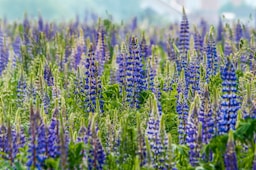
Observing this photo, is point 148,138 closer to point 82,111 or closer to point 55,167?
point 55,167

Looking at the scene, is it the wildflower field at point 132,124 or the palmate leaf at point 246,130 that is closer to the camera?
the palmate leaf at point 246,130

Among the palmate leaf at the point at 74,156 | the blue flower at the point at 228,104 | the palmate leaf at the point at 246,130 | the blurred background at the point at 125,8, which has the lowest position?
the palmate leaf at the point at 74,156

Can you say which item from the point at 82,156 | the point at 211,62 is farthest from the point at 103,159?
the point at 211,62

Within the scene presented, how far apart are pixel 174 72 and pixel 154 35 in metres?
6.90

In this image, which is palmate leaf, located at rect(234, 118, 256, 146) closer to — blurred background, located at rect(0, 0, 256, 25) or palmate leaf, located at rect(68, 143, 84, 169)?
palmate leaf, located at rect(68, 143, 84, 169)

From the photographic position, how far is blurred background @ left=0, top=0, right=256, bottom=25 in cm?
1653

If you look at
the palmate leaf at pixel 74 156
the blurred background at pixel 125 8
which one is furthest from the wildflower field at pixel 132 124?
the blurred background at pixel 125 8

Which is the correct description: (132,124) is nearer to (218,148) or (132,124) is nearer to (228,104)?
(228,104)

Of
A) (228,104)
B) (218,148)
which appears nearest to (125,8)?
(228,104)

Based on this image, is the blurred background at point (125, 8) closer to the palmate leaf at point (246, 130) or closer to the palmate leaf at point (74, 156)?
the palmate leaf at point (74, 156)

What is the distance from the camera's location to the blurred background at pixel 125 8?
54.2 feet

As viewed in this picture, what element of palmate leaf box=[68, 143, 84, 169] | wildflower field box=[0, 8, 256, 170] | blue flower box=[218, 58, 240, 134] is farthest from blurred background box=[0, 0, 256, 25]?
palmate leaf box=[68, 143, 84, 169]

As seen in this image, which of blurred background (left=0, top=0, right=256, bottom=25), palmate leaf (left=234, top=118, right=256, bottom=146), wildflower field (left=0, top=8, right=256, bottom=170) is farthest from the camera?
blurred background (left=0, top=0, right=256, bottom=25)

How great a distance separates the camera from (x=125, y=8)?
17531 mm
